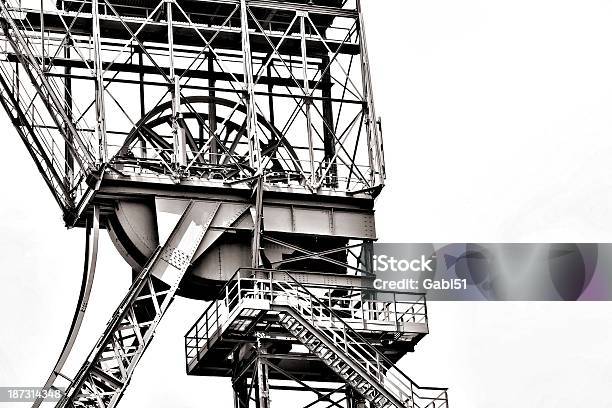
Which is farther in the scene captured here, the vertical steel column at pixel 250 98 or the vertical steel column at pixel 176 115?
the vertical steel column at pixel 250 98

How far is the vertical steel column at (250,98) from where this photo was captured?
64.7 metres

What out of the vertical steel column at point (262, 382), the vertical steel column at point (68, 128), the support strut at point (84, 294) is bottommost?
the vertical steel column at point (262, 382)

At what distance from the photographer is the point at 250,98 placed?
215 feet

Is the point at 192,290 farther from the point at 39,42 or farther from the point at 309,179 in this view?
the point at 39,42

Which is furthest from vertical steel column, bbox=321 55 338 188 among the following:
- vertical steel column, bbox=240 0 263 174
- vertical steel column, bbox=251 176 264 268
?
vertical steel column, bbox=251 176 264 268

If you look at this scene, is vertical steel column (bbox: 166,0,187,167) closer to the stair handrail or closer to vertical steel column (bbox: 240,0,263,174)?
vertical steel column (bbox: 240,0,263,174)

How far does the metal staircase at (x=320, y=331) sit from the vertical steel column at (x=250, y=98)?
4.05m

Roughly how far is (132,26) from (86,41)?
162cm

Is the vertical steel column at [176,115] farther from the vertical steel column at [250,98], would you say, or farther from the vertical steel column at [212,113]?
the vertical steel column at [250,98]

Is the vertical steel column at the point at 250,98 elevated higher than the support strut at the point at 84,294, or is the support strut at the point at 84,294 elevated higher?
the vertical steel column at the point at 250,98

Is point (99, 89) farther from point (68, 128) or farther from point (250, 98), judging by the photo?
point (250, 98)

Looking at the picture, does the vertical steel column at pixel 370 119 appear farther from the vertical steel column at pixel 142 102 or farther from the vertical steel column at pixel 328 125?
the vertical steel column at pixel 142 102

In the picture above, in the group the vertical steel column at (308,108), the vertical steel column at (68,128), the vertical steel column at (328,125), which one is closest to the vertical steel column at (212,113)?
→ the vertical steel column at (308,108)

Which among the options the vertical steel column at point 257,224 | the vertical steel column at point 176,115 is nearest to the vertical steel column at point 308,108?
the vertical steel column at point 257,224
